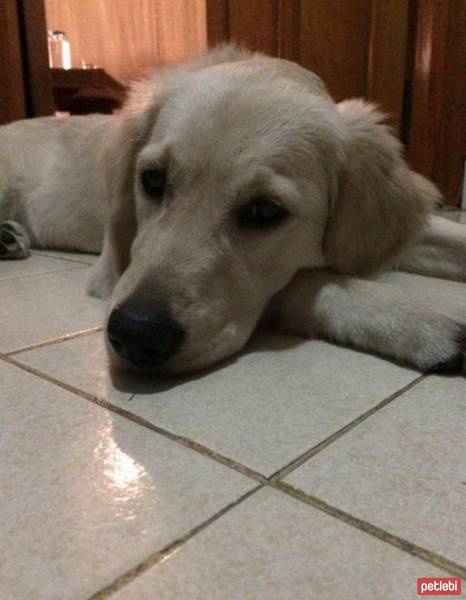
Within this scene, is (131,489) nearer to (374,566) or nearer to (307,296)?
(374,566)

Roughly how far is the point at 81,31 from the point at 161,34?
1321 millimetres

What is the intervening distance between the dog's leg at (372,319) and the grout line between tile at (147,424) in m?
0.48

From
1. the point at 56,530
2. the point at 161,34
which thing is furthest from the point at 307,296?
the point at 161,34

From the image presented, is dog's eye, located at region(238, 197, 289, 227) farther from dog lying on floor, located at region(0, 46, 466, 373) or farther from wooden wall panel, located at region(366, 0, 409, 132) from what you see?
wooden wall panel, located at region(366, 0, 409, 132)

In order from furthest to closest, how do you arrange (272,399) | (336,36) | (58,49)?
(58,49), (336,36), (272,399)

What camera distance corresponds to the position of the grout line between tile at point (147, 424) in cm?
85

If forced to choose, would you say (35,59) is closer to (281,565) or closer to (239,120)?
(239,120)

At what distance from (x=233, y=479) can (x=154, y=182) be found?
760 millimetres

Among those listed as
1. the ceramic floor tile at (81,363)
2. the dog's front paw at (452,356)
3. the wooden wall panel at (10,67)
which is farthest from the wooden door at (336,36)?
the dog's front paw at (452,356)

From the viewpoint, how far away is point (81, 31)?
6480mm

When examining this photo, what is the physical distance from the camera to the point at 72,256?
7.82 feet

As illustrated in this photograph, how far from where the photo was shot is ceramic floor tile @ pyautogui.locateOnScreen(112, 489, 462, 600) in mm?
631

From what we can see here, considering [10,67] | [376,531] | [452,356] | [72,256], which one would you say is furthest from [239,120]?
[10,67]

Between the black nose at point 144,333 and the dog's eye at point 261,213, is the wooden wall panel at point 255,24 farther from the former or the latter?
the black nose at point 144,333
